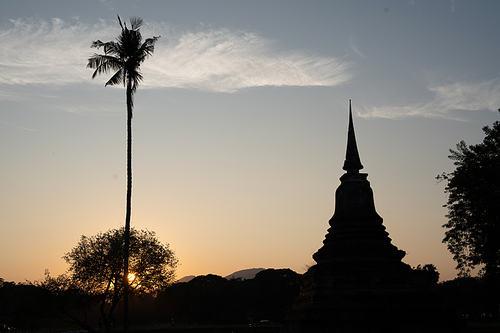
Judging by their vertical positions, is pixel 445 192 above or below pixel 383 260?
above

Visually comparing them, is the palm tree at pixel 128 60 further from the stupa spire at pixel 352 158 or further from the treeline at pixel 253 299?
the treeline at pixel 253 299

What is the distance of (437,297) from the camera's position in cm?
2495

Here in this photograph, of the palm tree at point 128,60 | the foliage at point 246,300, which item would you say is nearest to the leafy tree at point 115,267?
the palm tree at point 128,60

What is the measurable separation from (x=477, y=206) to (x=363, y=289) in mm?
12716

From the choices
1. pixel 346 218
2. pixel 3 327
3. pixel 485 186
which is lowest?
pixel 3 327

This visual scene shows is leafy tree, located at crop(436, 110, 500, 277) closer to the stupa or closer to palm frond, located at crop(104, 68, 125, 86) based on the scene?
the stupa

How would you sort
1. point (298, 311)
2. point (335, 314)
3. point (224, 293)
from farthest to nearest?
point (224, 293)
point (298, 311)
point (335, 314)

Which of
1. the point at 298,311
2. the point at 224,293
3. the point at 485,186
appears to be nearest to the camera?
the point at 298,311

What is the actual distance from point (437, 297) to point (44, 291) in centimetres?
2793

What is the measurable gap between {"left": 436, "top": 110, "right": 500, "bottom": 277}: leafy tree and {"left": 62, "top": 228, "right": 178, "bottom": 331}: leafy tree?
23.8 meters

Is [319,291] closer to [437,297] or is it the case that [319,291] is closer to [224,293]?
[437,297]

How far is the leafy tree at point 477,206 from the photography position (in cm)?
3188

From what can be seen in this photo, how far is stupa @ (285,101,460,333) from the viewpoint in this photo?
23.8 meters

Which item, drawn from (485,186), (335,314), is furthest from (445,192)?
(335,314)
